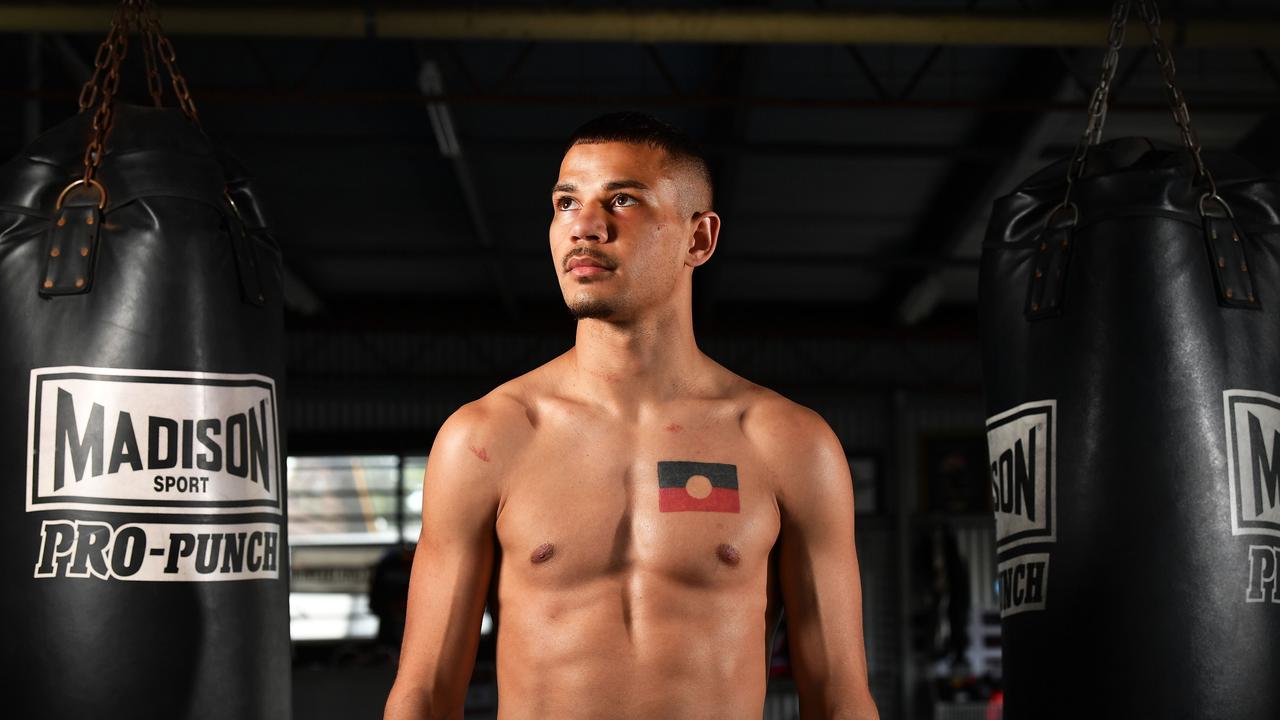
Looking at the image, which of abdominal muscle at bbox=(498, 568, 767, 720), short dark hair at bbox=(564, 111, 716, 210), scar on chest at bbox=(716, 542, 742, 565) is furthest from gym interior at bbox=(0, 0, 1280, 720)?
short dark hair at bbox=(564, 111, 716, 210)

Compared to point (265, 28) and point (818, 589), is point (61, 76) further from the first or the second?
point (818, 589)

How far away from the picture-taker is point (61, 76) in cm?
967

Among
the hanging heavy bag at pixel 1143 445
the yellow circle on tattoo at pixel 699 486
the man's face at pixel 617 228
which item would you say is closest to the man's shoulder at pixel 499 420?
the man's face at pixel 617 228

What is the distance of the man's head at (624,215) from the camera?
2.64m

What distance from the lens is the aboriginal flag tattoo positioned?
8.61 feet

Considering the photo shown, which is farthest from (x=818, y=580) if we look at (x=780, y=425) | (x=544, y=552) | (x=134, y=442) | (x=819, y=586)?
(x=134, y=442)

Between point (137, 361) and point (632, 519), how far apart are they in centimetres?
108

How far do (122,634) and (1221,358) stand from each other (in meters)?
2.36

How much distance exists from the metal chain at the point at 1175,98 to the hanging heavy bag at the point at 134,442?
216 centimetres

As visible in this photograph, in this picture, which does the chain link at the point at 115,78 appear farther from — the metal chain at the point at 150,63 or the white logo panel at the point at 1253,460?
the white logo panel at the point at 1253,460

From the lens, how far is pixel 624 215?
2.67 meters

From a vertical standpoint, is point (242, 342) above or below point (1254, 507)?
above

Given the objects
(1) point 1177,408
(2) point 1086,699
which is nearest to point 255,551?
(2) point 1086,699

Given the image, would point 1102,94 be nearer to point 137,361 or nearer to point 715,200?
point 137,361
